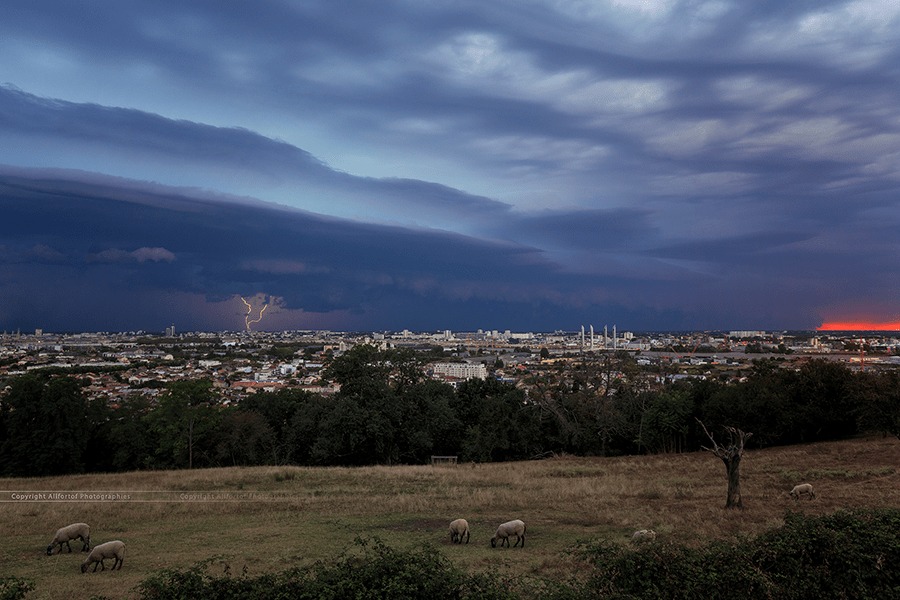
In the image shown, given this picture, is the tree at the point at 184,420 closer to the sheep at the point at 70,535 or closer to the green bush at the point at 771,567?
the sheep at the point at 70,535

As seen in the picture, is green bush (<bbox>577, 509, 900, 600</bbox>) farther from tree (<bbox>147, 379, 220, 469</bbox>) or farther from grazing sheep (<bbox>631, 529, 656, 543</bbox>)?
tree (<bbox>147, 379, 220, 469</bbox>)

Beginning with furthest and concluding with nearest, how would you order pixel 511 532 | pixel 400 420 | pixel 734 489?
pixel 400 420, pixel 734 489, pixel 511 532

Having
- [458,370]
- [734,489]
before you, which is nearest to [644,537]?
[734,489]

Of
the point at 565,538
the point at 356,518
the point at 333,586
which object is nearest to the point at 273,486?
the point at 356,518

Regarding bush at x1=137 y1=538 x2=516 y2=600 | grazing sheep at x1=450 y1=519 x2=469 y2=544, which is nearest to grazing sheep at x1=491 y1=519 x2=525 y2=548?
grazing sheep at x1=450 y1=519 x2=469 y2=544

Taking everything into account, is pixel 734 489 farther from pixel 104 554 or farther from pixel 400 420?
pixel 400 420

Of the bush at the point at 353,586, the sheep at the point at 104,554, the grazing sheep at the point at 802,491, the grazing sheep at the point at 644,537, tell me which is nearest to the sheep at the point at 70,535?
the sheep at the point at 104,554
